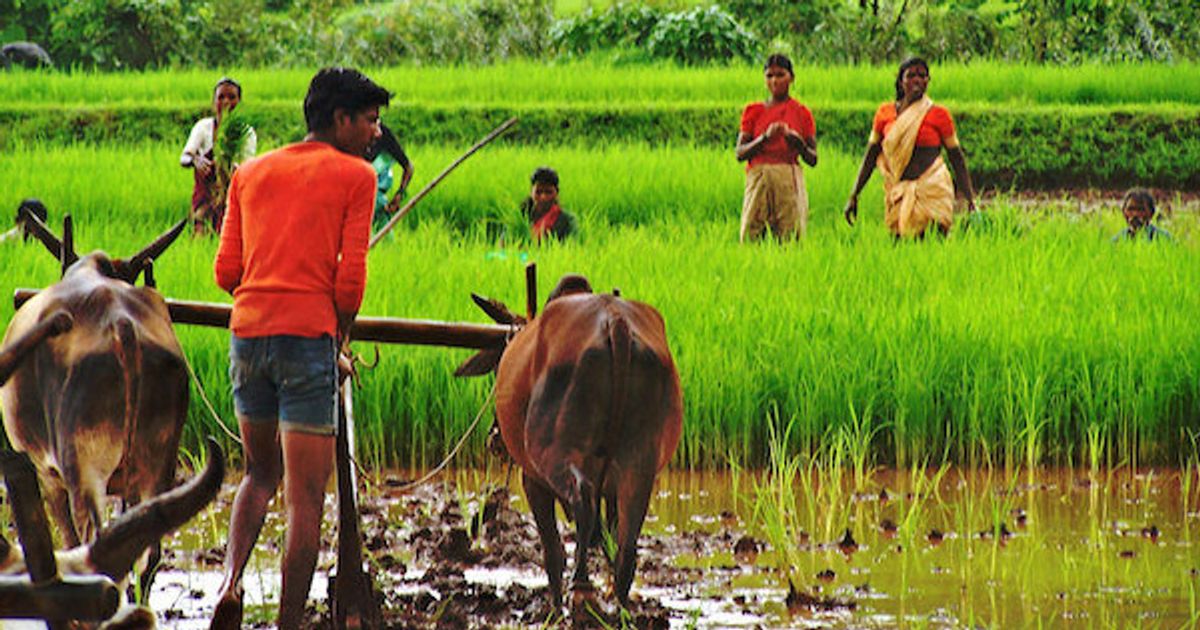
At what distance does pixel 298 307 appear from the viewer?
179 inches

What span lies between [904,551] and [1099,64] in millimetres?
13164

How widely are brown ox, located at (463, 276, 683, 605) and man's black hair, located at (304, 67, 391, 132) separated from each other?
691 millimetres

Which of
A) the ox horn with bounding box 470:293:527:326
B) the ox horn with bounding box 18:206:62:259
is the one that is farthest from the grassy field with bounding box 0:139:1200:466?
the ox horn with bounding box 18:206:62:259

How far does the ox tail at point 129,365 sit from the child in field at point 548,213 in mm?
4526

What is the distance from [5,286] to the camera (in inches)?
337

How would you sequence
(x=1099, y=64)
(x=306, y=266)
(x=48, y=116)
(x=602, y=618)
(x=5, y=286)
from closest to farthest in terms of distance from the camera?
1. (x=306, y=266)
2. (x=602, y=618)
3. (x=5, y=286)
4. (x=48, y=116)
5. (x=1099, y=64)

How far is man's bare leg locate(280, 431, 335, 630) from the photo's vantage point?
4547mm

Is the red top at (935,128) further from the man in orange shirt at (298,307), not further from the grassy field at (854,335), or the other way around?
the man in orange shirt at (298,307)

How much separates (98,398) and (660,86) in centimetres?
1228

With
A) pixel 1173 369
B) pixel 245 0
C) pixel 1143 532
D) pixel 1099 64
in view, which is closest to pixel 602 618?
pixel 1143 532

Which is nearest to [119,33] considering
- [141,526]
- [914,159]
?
[914,159]

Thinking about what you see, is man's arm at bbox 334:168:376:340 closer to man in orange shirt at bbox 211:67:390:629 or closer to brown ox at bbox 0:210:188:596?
man in orange shirt at bbox 211:67:390:629

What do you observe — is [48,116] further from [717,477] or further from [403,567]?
[403,567]

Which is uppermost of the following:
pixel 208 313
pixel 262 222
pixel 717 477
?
pixel 262 222
